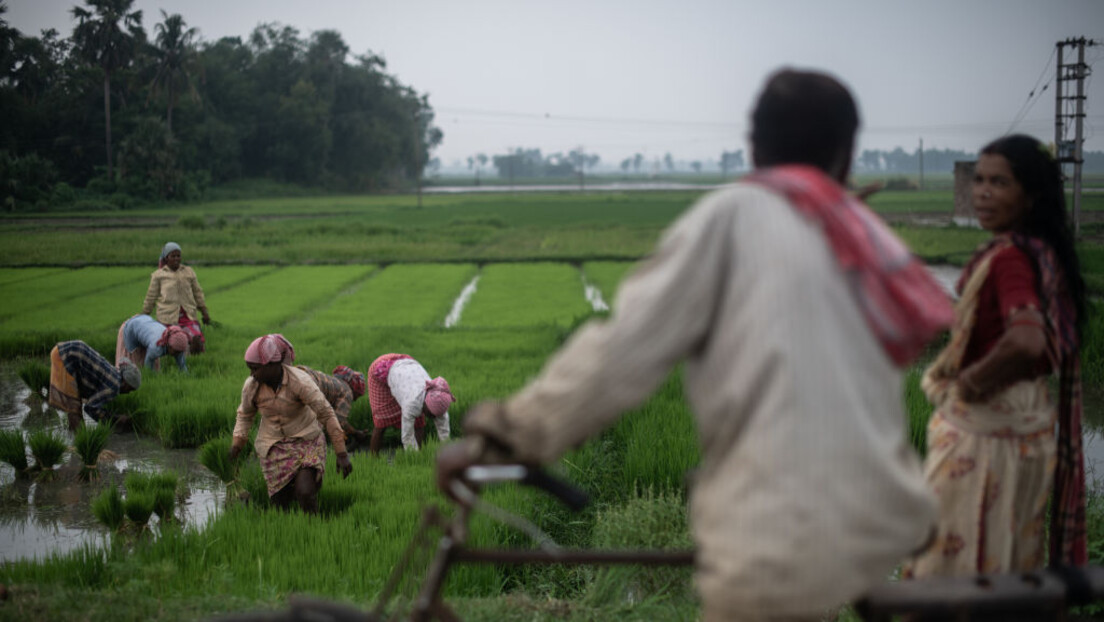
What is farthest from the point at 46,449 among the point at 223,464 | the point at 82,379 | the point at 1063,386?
the point at 1063,386

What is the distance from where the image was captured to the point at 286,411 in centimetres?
471

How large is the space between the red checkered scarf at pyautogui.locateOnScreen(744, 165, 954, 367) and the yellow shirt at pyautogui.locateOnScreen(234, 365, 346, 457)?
374 centimetres

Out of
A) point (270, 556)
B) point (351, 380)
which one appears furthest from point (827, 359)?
point (351, 380)

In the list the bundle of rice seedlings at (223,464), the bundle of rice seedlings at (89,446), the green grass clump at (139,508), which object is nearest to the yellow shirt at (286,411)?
the bundle of rice seedlings at (223,464)

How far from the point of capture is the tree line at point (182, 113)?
560 inches

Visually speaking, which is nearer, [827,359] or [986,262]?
[827,359]

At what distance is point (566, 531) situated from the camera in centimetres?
453

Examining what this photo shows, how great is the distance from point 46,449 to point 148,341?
236cm

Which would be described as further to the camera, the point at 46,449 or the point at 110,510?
the point at 46,449

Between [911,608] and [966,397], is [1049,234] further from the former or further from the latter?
[911,608]

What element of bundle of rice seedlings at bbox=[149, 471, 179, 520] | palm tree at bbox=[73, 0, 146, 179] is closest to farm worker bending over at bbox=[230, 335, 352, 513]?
bundle of rice seedlings at bbox=[149, 471, 179, 520]

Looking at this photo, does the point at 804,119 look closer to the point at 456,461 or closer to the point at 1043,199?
the point at 456,461

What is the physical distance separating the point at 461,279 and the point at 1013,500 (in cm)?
1428

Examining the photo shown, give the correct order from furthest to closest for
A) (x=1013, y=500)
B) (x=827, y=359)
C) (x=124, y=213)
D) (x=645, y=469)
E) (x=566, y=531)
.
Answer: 1. (x=124, y=213)
2. (x=645, y=469)
3. (x=566, y=531)
4. (x=1013, y=500)
5. (x=827, y=359)
